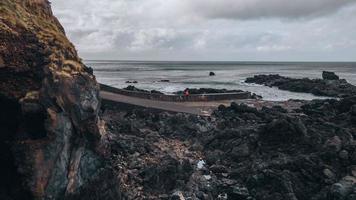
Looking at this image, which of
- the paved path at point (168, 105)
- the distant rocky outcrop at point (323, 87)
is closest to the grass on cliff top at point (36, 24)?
the paved path at point (168, 105)

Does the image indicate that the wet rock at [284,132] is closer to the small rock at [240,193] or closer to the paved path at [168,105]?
the small rock at [240,193]

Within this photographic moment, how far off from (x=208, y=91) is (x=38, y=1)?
41.8 m

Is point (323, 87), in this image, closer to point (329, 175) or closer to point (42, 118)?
point (329, 175)

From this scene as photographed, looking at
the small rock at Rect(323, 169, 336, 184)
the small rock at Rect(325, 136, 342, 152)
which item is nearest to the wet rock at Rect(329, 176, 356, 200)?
the small rock at Rect(323, 169, 336, 184)

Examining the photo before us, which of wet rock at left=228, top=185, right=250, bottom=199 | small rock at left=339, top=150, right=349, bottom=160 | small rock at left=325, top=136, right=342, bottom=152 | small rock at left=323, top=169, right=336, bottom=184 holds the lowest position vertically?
wet rock at left=228, top=185, right=250, bottom=199

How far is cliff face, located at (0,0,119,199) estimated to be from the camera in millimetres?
20906

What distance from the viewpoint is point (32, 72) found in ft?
74.0

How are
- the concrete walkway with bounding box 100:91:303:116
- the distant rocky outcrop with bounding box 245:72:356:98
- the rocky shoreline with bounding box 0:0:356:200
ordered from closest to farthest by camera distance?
the rocky shoreline with bounding box 0:0:356:200, the concrete walkway with bounding box 100:91:303:116, the distant rocky outcrop with bounding box 245:72:356:98

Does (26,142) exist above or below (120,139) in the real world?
above

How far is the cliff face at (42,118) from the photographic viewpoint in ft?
68.6

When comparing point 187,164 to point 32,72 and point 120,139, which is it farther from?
point 32,72

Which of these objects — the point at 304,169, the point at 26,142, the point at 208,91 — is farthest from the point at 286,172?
the point at 208,91

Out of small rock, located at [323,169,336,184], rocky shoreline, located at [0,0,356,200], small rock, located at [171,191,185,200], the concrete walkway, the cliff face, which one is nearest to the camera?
the cliff face

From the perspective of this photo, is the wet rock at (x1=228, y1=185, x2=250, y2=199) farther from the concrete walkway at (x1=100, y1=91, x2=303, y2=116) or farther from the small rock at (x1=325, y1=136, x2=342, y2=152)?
the concrete walkway at (x1=100, y1=91, x2=303, y2=116)
